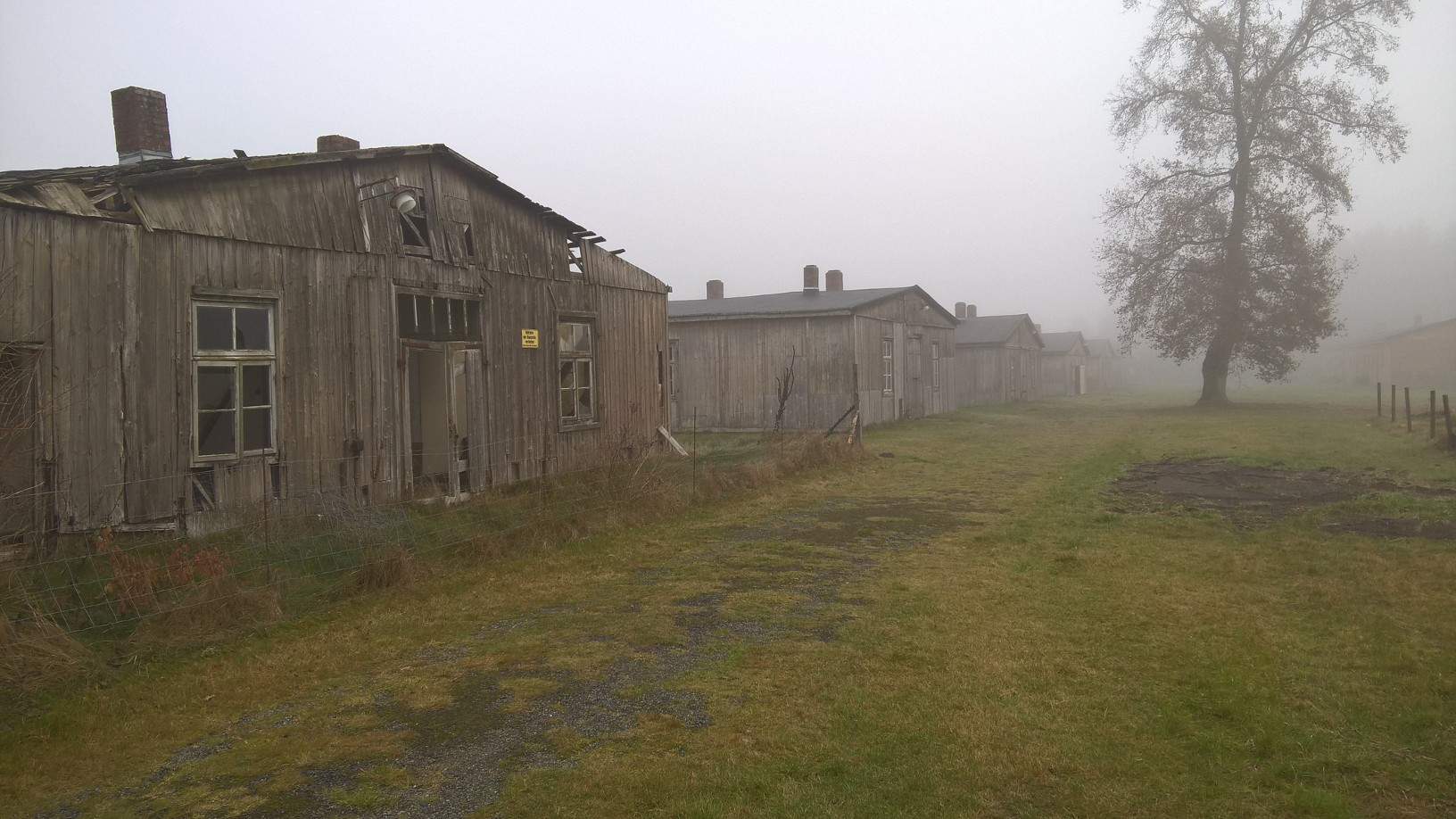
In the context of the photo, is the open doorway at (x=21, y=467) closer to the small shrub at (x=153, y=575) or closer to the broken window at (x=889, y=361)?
the small shrub at (x=153, y=575)

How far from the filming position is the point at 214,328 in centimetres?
928

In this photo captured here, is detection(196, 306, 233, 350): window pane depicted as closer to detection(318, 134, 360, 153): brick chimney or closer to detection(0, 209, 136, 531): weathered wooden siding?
detection(0, 209, 136, 531): weathered wooden siding

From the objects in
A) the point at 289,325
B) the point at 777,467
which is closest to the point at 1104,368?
the point at 777,467

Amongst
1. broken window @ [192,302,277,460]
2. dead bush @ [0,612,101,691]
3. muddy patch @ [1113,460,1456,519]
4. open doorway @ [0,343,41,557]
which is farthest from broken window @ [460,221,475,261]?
muddy patch @ [1113,460,1456,519]

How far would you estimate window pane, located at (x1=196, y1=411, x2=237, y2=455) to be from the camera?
29.8 feet

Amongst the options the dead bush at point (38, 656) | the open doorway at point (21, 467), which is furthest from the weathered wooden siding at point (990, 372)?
the dead bush at point (38, 656)

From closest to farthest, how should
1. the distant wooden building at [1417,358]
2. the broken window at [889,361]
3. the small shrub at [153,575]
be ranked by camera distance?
1. the small shrub at [153,575]
2. the broken window at [889,361]
3. the distant wooden building at [1417,358]

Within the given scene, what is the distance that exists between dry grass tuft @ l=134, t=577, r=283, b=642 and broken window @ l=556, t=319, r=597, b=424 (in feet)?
24.3

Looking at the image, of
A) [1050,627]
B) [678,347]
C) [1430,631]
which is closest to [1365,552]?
[1430,631]

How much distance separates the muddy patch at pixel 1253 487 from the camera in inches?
465

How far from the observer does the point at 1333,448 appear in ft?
58.3

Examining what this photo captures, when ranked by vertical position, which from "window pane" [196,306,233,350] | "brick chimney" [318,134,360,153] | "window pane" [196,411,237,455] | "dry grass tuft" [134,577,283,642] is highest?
"brick chimney" [318,134,360,153]

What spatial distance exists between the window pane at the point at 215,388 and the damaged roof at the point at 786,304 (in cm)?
1426

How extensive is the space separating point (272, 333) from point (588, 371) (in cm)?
589
